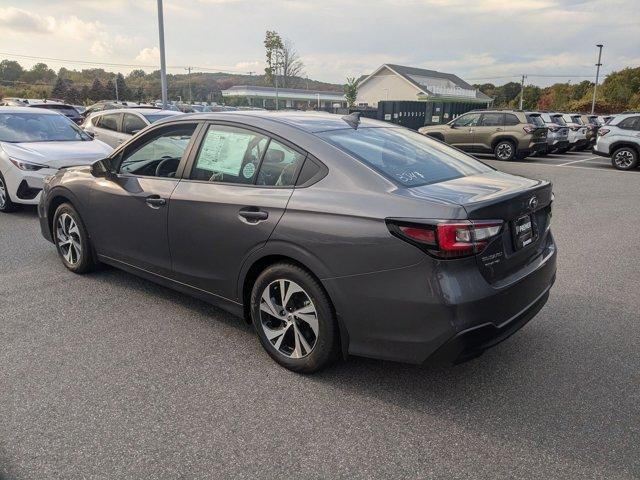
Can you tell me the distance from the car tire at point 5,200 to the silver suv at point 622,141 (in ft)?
53.1

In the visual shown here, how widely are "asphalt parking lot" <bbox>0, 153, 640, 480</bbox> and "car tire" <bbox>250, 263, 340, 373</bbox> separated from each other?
0.47 ft

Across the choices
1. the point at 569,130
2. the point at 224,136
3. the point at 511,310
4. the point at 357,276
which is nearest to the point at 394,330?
the point at 357,276

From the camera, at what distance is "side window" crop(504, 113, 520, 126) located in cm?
1756

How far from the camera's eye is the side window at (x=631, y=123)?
15664 mm

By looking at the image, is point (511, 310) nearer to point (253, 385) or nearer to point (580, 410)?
point (580, 410)

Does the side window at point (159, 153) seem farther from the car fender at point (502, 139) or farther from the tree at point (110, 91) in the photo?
the tree at point (110, 91)

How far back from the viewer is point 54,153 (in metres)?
7.90

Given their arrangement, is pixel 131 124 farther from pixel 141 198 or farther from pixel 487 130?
pixel 487 130

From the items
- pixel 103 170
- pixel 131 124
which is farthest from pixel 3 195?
pixel 103 170

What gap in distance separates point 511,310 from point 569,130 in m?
20.1

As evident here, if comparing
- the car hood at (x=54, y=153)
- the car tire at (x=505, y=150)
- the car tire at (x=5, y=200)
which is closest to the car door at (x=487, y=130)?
the car tire at (x=505, y=150)

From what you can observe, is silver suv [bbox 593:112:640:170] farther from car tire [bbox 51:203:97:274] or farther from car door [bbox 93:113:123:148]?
car tire [bbox 51:203:97:274]

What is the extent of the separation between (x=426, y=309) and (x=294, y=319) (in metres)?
0.94

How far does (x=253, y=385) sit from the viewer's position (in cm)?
326
